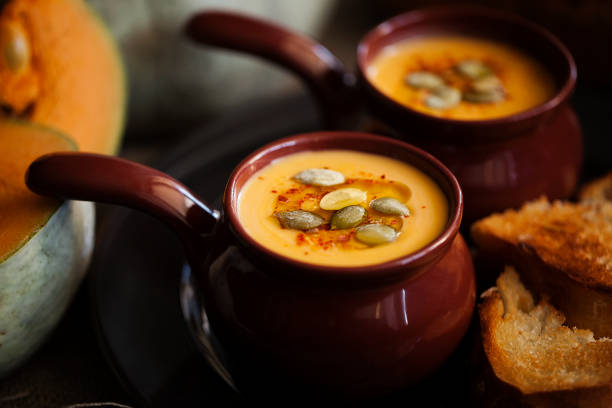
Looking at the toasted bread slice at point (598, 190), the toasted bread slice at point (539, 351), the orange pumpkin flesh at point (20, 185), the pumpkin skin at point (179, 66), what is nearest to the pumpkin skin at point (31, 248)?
the orange pumpkin flesh at point (20, 185)

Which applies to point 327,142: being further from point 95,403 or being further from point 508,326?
point 95,403

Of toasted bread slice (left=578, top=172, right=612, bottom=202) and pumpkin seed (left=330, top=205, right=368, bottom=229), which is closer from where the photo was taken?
pumpkin seed (left=330, top=205, right=368, bottom=229)

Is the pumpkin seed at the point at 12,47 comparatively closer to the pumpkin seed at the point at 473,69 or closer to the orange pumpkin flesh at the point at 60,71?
the orange pumpkin flesh at the point at 60,71

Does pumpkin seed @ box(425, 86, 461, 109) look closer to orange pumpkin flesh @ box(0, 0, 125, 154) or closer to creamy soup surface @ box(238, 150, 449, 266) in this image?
creamy soup surface @ box(238, 150, 449, 266)

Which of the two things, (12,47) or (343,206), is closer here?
(343,206)

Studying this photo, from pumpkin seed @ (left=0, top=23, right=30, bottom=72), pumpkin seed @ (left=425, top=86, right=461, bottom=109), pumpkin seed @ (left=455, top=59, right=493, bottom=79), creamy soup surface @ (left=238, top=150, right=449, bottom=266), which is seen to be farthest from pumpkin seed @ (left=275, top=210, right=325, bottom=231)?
pumpkin seed @ (left=0, top=23, right=30, bottom=72)

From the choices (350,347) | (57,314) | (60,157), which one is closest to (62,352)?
(57,314)

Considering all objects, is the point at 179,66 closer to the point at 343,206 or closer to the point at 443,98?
the point at 443,98

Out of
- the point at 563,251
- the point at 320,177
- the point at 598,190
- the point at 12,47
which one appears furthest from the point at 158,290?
the point at 598,190
